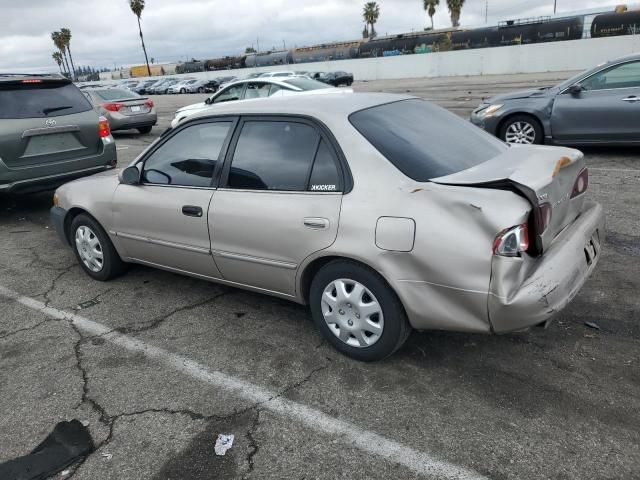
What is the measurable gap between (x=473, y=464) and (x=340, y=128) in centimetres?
195

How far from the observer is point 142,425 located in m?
2.79

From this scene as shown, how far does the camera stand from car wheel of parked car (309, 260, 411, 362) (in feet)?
9.60

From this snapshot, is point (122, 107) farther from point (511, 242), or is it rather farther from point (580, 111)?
point (511, 242)

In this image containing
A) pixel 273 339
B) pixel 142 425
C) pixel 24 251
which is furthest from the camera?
pixel 24 251

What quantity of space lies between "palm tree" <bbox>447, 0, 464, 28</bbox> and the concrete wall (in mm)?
39160

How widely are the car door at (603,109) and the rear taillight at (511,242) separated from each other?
6287mm

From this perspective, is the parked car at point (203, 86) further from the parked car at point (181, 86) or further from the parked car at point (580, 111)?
the parked car at point (580, 111)

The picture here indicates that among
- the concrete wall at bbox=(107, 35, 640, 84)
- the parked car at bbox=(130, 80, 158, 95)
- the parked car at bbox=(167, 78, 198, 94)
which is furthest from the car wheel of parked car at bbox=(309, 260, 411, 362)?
the parked car at bbox=(130, 80, 158, 95)

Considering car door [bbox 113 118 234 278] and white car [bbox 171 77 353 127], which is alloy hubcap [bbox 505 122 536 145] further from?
car door [bbox 113 118 234 278]

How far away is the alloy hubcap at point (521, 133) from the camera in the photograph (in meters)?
8.36

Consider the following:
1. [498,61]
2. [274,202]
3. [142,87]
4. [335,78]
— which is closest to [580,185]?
[274,202]

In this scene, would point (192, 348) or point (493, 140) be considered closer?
point (192, 348)

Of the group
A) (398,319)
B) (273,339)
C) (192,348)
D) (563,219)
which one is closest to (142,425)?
(192,348)

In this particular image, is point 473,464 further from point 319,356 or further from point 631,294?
point 631,294
